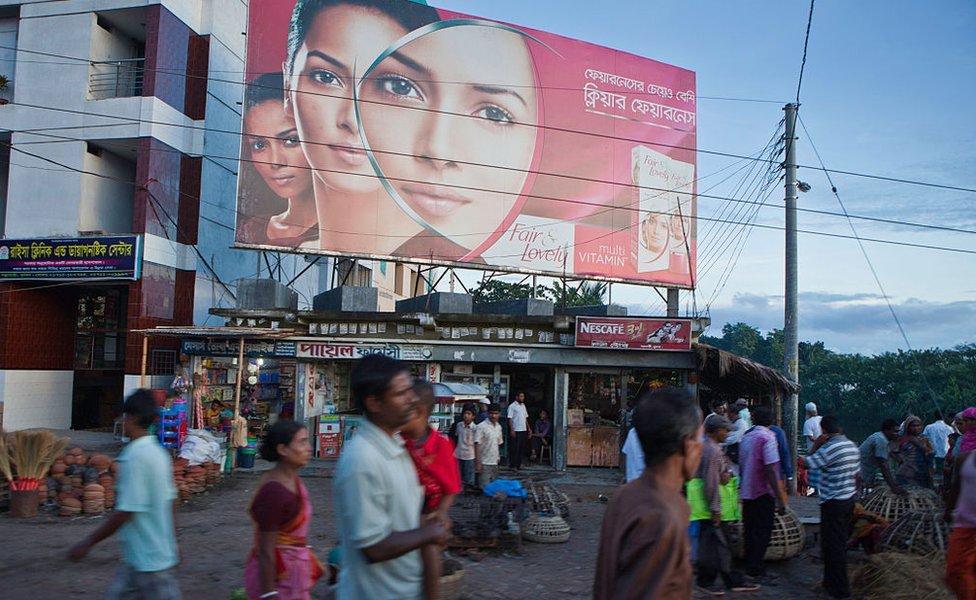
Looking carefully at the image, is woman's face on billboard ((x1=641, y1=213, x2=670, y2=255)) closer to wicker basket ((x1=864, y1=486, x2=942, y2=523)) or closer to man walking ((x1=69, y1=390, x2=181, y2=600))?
wicker basket ((x1=864, y1=486, x2=942, y2=523))

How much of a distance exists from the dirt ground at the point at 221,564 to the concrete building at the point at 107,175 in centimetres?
762

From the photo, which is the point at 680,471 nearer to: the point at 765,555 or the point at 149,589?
the point at 149,589

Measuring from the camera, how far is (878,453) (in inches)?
343

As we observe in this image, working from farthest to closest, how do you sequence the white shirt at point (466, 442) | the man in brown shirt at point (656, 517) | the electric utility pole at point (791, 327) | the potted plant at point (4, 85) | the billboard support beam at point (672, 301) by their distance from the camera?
1. the billboard support beam at point (672, 301)
2. the potted plant at point (4, 85)
3. the electric utility pole at point (791, 327)
4. the white shirt at point (466, 442)
5. the man in brown shirt at point (656, 517)

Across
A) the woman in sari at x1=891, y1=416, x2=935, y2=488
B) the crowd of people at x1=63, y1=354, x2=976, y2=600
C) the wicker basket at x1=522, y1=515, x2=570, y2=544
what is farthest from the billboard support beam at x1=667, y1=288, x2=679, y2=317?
the crowd of people at x1=63, y1=354, x2=976, y2=600

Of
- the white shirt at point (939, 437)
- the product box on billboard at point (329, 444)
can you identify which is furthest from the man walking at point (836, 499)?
the product box on billboard at point (329, 444)

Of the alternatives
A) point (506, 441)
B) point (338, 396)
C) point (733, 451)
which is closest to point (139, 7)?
point (338, 396)

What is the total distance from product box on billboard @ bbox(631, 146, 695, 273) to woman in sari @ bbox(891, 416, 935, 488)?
36.0 ft

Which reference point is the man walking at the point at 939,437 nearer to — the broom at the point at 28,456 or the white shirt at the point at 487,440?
the white shirt at the point at 487,440

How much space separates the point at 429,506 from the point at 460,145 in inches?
632

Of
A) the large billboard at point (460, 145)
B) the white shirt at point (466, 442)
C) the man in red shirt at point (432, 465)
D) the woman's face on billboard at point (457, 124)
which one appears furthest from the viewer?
the woman's face on billboard at point (457, 124)

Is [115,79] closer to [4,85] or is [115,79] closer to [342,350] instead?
[4,85]

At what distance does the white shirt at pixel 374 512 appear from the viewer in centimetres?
229

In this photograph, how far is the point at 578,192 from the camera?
19.5m
